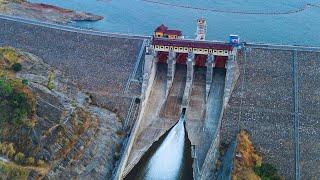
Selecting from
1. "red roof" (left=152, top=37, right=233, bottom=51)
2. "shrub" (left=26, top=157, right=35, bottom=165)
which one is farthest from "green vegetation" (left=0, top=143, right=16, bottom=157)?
"red roof" (left=152, top=37, right=233, bottom=51)

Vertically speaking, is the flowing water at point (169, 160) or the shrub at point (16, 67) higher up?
the shrub at point (16, 67)

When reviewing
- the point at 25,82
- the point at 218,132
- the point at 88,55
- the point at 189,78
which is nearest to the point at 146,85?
the point at 189,78

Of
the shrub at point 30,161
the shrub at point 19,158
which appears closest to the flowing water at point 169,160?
the shrub at point 30,161

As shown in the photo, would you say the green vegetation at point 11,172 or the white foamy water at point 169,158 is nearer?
the green vegetation at point 11,172

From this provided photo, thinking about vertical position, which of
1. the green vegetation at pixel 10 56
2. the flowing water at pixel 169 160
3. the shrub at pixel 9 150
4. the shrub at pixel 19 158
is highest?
the green vegetation at pixel 10 56

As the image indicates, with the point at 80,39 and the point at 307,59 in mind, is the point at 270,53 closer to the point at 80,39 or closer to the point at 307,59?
the point at 307,59

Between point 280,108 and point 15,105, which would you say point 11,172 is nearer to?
point 15,105

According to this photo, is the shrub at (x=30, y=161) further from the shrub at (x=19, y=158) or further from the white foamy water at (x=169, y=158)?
the white foamy water at (x=169, y=158)
